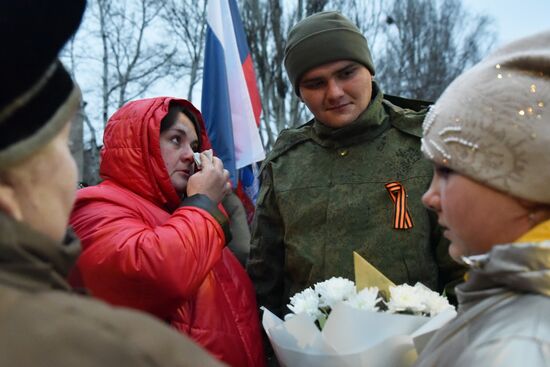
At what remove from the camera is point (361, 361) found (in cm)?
171

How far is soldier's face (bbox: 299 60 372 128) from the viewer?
106 inches

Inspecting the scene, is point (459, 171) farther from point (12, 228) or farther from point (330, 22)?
point (330, 22)

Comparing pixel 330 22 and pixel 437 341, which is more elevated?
pixel 330 22

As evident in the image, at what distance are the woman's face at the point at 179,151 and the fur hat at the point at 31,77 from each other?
172 centimetres

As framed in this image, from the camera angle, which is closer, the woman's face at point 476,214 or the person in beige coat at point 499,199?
the person in beige coat at point 499,199

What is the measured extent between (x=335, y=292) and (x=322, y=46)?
127 centimetres

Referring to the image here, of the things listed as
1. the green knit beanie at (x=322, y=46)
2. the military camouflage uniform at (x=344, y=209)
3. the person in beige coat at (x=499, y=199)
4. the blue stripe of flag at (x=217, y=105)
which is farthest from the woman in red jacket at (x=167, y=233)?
the blue stripe of flag at (x=217, y=105)

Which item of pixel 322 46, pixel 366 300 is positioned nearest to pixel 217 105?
pixel 322 46

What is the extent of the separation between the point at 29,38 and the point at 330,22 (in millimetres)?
2069

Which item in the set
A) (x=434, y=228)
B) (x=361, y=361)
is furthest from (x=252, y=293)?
(x=361, y=361)

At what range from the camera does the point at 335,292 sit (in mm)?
1919

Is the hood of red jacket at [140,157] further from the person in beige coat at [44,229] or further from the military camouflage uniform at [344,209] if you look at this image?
the person in beige coat at [44,229]

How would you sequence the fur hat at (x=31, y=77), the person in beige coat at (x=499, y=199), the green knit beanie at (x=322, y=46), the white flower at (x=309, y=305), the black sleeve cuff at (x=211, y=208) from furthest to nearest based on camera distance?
the green knit beanie at (x=322, y=46) < the black sleeve cuff at (x=211, y=208) < the white flower at (x=309, y=305) < the person in beige coat at (x=499, y=199) < the fur hat at (x=31, y=77)

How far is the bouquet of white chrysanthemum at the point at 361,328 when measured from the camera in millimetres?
1715
